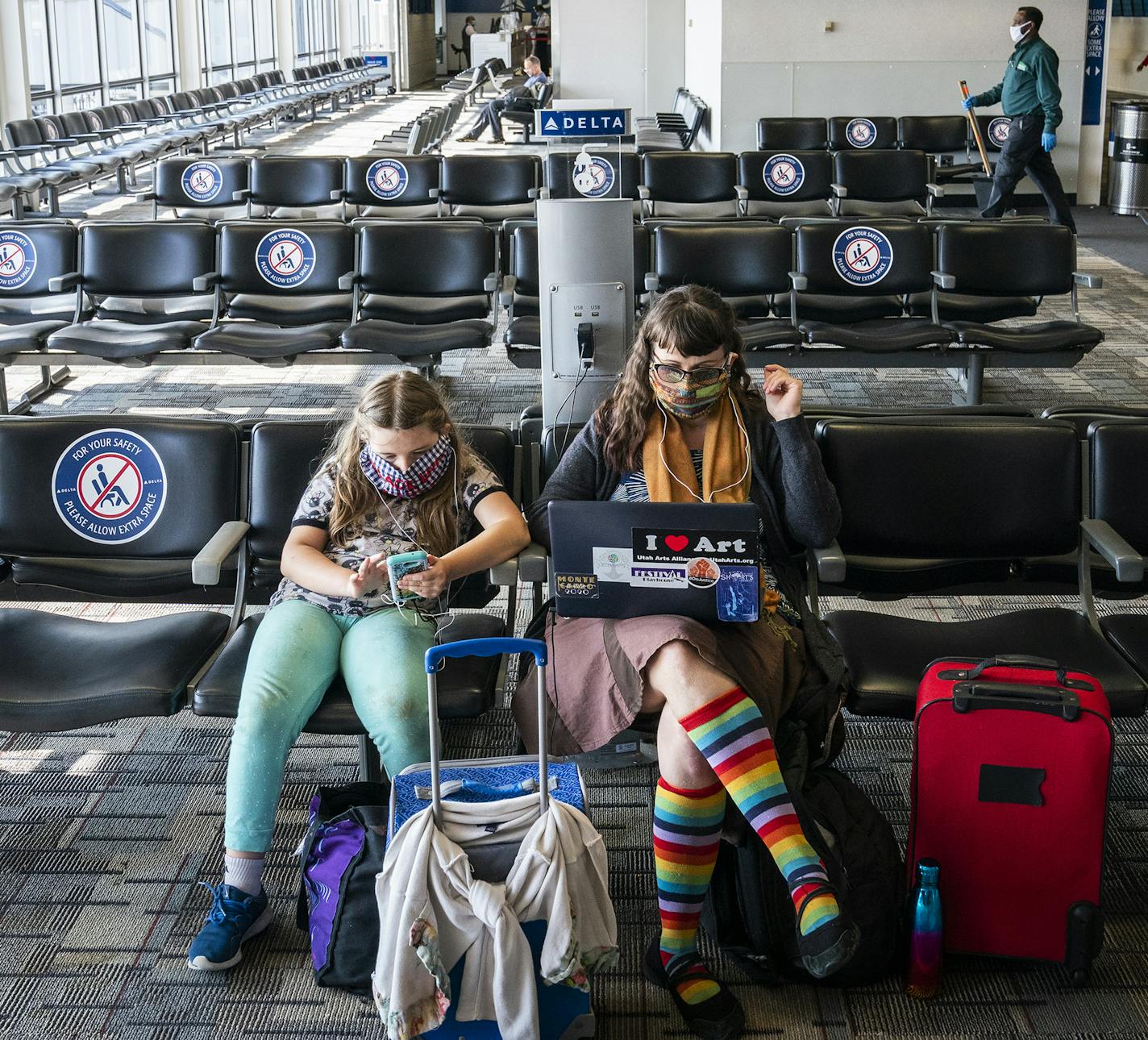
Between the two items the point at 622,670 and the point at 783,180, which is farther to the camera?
the point at 783,180

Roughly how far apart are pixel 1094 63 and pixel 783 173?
609cm

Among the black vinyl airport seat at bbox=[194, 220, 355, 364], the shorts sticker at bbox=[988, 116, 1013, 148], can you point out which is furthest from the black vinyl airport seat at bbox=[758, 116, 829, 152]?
the black vinyl airport seat at bbox=[194, 220, 355, 364]

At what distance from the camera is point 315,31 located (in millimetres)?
28078

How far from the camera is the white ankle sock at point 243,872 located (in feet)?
7.39

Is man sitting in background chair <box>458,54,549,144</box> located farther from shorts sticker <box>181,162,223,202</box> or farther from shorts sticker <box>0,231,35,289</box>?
shorts sticker <box>0,231,35,289</box>

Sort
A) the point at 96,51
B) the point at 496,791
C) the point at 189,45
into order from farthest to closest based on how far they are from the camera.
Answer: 1. the point at 189,45
2. the point at 96,51
3. the point at 496,791

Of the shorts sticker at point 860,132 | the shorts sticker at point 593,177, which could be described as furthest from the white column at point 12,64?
the shorts sticker at point 860,132

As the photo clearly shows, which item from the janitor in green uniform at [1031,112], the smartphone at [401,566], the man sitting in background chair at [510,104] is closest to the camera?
the smartphone at [401,566]

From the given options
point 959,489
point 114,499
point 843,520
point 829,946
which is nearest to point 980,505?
point 959,489

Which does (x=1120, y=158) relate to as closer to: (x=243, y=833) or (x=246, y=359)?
(x=246, y=359)

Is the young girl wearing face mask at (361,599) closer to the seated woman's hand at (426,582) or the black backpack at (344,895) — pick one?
the seated woman's hand at (426,582)

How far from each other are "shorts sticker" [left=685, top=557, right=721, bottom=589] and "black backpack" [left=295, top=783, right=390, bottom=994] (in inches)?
25.4

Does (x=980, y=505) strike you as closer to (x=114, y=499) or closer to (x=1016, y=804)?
(x=1016, y=804)

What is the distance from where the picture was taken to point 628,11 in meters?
16.8
